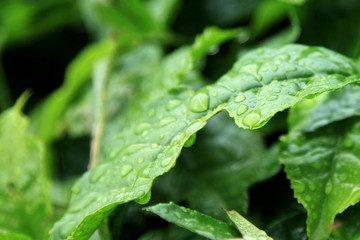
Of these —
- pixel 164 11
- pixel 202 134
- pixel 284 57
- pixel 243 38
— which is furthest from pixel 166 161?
pixel 164 11

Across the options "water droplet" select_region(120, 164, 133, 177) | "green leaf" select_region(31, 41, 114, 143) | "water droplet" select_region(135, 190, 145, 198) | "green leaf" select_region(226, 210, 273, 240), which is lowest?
"green leaf" select_region(226, 210, 273, 240)

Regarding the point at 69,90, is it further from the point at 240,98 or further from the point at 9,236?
the point at 240,98

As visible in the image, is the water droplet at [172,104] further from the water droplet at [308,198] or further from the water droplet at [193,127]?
the water droplet at [308,198]

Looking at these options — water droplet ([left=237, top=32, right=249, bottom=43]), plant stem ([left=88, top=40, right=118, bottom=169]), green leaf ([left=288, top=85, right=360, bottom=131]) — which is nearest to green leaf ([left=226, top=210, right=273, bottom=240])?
green leaf ([left=288, top=85, right=360, bottom=131])

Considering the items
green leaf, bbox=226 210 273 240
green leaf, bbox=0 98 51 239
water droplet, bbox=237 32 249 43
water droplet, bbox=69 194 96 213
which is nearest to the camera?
green leaf, bbox=226 210 273 240

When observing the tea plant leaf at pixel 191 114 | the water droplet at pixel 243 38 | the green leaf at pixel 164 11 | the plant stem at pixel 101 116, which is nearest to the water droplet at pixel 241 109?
the tea plant leaf at pixel 191 114

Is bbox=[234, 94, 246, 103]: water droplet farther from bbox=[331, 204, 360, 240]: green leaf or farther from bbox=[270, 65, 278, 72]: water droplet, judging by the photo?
bbox=[331, 204, 360, 240]: green leaf

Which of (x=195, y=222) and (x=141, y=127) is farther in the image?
(x=141, y=127)
